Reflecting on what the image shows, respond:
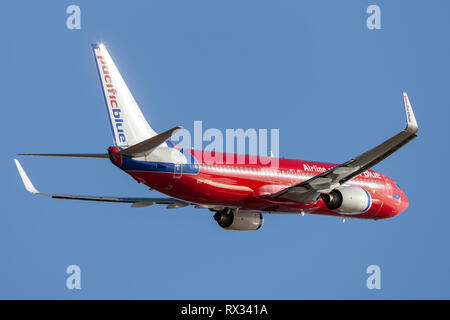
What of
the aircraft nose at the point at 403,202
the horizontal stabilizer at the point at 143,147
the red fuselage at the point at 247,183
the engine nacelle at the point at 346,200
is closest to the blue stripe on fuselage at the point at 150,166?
the red fuselage at the point at 247,183

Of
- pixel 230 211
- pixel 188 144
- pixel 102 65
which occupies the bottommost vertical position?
pixel 230 211

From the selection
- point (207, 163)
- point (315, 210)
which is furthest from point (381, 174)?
point (207, 163)

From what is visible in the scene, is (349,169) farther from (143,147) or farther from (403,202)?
(403,202)

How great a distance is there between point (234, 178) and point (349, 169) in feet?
20.0

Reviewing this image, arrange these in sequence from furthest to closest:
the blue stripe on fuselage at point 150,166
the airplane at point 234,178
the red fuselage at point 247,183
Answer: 1. the red fuselage at point 247,183
2. the airplane at point 234,178
3. the blue stripe on fuselage at point 150,166

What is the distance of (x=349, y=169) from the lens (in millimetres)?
38188

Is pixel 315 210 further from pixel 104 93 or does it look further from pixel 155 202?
pixel 104 93

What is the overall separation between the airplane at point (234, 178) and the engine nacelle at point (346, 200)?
0.18 ft

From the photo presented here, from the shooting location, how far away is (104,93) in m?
35.9

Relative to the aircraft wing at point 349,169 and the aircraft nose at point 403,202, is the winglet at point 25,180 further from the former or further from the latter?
the aircraft nose at point 403,202

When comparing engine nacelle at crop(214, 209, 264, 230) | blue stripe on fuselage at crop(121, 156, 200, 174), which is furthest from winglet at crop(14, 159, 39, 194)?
engine nacelle at crop(214, 209, 264, 230)

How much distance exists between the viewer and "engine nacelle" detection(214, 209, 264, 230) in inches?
1748

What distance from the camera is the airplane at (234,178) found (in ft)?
117

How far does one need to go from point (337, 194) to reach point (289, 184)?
9.83ft
